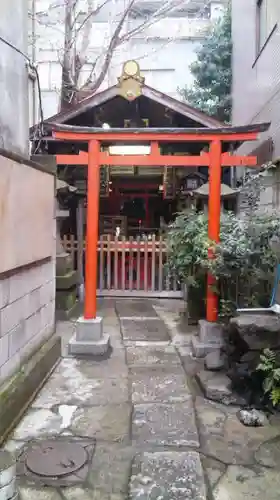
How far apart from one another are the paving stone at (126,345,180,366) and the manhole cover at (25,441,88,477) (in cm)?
278

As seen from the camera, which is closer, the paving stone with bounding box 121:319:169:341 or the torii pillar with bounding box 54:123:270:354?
the torii pillar with bounding box 54:123:270:354

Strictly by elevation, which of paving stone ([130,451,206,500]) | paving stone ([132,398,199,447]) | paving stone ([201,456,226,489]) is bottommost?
paving stone ([201,456,226,489])

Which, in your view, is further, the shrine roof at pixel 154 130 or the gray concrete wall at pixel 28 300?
the shrine roof at pixel 154 130

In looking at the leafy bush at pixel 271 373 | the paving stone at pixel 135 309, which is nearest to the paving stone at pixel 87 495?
the leafy bush at pixel 271 373

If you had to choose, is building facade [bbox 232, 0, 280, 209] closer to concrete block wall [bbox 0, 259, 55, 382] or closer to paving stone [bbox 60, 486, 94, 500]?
concrete block wall [bbox 0, 259, 55, 382]

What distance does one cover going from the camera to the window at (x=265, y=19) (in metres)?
9.28

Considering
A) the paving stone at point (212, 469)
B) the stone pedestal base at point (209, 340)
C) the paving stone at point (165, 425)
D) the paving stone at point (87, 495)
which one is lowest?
the paving stone at point (87, 495)

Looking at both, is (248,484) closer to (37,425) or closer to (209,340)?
(37,425)

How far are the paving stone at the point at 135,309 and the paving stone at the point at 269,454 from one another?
19.7 feet

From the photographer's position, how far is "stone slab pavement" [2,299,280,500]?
355 cm

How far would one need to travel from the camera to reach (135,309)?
1097cm

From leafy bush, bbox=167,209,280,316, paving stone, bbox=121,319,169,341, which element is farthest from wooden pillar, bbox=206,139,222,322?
paving stone, bbox=121,319,169,341

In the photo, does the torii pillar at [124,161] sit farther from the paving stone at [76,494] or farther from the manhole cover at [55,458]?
the paving stone at [76,494]

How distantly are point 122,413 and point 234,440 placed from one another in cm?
133
